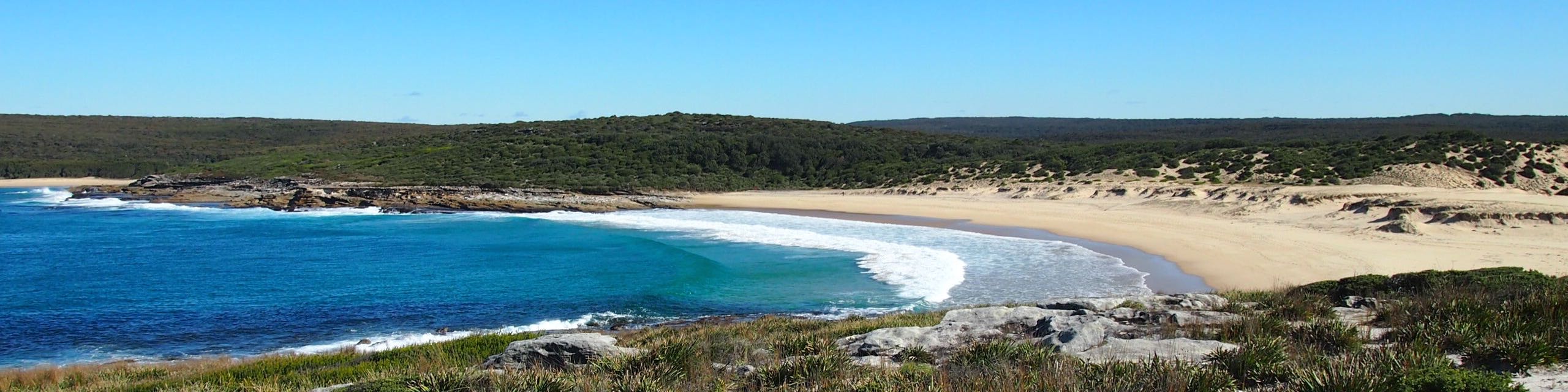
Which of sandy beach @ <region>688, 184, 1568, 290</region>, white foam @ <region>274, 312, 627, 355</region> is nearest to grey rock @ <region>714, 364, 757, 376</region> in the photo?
white foam @ <region>274, 312, 627, 355</region>

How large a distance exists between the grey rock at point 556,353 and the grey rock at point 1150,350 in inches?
152

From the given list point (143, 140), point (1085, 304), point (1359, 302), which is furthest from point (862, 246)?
point (143, 140)

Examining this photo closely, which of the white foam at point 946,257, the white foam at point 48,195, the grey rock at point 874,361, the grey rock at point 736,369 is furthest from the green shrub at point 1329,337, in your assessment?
the white foam at point 48,195

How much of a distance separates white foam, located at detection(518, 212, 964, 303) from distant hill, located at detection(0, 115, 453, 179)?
197ft

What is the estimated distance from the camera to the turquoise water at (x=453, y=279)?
15469 millimetres

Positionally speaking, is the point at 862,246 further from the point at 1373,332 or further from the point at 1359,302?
the point at 1373,332

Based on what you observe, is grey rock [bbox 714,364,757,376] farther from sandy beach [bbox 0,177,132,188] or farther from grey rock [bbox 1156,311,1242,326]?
sandy beach [bbox 0,177,132,188]

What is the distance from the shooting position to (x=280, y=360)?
11141 mm

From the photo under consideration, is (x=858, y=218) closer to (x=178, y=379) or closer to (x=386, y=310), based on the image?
(x=386, y=310)

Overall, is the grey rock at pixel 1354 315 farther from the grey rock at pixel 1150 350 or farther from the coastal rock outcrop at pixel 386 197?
the coastal rock outcrop at pixel 386 197

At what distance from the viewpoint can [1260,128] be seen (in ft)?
288

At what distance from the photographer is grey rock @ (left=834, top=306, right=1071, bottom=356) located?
8.91 m

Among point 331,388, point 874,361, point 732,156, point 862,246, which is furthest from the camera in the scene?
point 732,156

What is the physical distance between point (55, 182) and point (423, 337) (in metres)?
81.5
